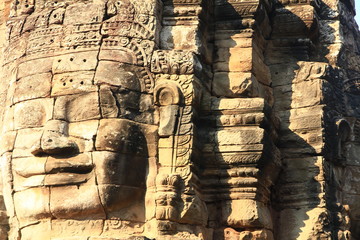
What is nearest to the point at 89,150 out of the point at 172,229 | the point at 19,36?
the point at 172,229

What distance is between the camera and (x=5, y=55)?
36.3 feet

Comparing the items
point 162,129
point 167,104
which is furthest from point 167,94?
point 162,129

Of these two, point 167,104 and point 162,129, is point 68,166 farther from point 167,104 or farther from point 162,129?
point 167,104

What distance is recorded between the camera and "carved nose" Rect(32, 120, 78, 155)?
9.80 meters

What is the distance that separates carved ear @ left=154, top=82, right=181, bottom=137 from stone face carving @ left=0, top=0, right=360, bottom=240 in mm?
14

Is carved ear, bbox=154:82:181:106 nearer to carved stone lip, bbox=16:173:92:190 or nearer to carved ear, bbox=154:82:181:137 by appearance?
carved ear, bbox=154:82:181:137

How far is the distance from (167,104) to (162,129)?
1.06 feet

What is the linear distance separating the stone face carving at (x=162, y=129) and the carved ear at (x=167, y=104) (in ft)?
0.05

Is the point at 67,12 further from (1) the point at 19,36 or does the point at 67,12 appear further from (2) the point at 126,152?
(2) the point at 126,152

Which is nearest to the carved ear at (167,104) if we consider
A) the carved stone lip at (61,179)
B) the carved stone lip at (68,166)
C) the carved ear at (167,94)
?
the carved ear at (167,94)

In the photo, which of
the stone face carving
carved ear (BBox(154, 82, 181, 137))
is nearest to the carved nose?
the stone face carving

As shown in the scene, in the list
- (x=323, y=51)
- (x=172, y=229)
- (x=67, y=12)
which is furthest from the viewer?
(x=323, y=51)

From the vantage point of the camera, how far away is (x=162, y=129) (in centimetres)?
1002

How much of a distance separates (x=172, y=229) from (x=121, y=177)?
86 centimetres
